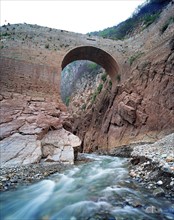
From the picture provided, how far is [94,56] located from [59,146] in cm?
1000

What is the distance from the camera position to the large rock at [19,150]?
6.79 metres

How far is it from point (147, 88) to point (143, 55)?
2.97 metres

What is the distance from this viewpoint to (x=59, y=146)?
8.52 m

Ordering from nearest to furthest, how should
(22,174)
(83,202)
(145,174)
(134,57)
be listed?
1. (83,202)
2. (145,174)
3. (22,174)
4. (134,57)

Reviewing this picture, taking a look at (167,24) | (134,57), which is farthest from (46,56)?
(167,24)

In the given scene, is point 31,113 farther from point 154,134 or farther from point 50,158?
point 154,134

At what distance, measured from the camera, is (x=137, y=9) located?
2356 centimetres

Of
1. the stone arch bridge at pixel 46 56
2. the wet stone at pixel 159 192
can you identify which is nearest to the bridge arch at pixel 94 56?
the stone arch bridge at pixel 46 56

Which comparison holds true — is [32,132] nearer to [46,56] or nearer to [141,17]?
[46,56]

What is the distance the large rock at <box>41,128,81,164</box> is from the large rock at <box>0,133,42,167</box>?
45cm

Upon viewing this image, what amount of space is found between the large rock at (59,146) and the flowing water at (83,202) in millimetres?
2629

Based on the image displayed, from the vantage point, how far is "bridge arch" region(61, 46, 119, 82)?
50.4 feet

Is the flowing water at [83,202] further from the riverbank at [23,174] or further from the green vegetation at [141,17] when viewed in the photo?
the green vegetation at [141,17]

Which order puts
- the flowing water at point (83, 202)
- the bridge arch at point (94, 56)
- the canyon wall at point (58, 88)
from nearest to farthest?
1. the flowing water at point (83, 202)
2. the canyon wall at point (58, 88)
3. the bridge arch at point (94, 56)
